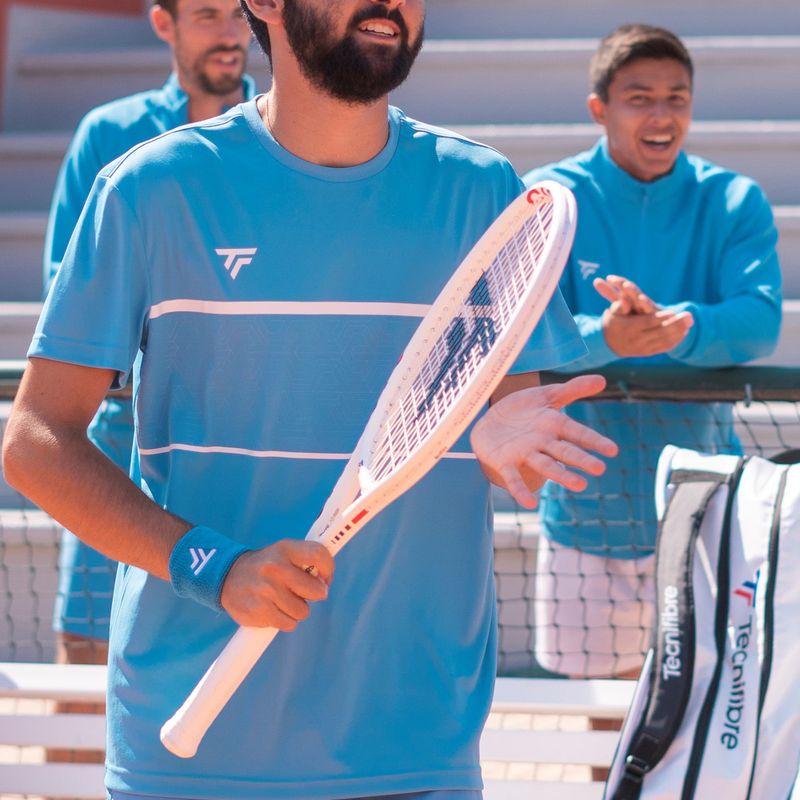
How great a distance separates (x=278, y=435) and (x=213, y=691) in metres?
0.31

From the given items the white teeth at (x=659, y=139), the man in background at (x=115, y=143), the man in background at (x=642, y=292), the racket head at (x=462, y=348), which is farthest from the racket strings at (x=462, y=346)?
the white teeth at (x=659, y=139)

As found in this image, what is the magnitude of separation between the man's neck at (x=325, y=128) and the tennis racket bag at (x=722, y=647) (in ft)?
3.57

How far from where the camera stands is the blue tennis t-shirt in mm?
1688

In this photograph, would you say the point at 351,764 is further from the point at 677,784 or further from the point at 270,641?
the point at 677,784

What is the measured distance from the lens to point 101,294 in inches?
Answer: 66.1

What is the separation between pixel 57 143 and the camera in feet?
18.7

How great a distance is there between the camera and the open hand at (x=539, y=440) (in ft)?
4.96

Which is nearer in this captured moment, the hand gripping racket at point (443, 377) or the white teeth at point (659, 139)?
the hand gripping racket at point (443, 377)

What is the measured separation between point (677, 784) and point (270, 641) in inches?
40.3

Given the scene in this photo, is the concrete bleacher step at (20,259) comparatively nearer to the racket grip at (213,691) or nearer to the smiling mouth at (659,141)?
the smiling mouth at (659,141)

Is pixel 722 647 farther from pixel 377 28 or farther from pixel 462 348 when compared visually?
pixel 377 28

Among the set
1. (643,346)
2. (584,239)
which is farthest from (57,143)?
(643,346)

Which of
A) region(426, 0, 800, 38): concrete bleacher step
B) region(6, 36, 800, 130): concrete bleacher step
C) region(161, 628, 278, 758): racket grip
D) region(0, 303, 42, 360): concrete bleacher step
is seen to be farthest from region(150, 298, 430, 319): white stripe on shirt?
region(426, 0, 800, 38): concrete bleacher step

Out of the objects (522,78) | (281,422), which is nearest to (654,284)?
(281,422)
